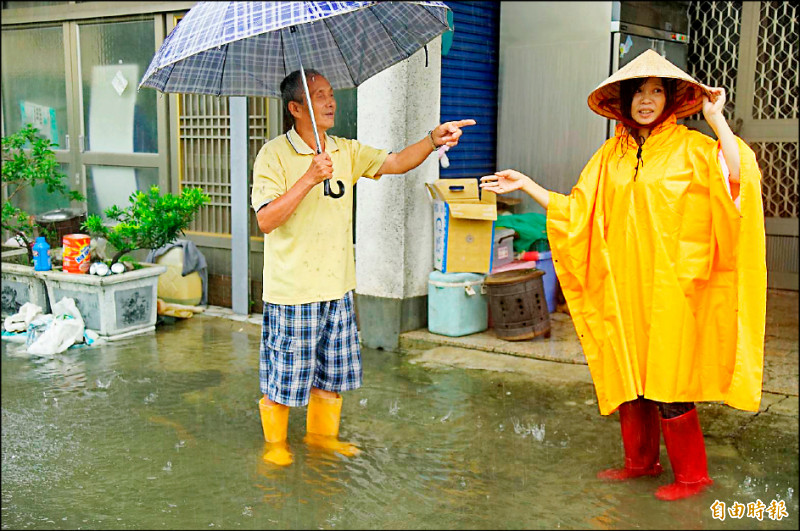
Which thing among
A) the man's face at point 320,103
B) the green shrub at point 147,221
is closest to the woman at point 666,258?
the man's face at point 320,103

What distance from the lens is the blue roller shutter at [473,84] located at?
23.1 feet

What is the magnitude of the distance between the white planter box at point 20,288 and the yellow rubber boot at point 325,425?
3533mm

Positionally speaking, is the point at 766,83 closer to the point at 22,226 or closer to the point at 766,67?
the point at 766,67

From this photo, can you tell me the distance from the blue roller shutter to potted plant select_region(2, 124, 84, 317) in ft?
11.4

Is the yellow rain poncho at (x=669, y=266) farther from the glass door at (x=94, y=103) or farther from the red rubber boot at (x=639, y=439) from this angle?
the glass door at (x=94, y=103)

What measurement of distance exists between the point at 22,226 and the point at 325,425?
13.8 ft

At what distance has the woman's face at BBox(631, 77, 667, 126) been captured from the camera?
12.5ft

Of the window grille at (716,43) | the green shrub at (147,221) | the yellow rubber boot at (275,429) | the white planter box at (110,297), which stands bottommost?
the yellow rubber boot at (275,429)

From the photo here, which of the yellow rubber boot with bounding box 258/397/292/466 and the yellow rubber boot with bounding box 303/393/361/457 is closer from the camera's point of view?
the yellow rubber boot with bounding box 258/397/292/466

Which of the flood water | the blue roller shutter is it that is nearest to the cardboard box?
the blue roller shutter

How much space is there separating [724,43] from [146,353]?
19.9ft

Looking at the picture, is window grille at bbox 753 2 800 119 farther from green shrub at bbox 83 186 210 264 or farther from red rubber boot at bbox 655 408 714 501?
green shrub at bbox 83 186 210 264

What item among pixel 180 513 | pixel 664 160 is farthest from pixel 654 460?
pixel 180 513

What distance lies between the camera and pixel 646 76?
12.2 ft
